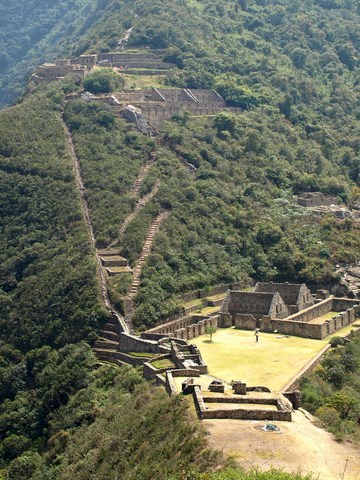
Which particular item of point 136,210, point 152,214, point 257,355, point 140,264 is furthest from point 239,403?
point 136,210

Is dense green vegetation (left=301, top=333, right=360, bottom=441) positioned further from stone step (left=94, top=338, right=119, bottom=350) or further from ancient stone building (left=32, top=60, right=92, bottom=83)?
ancient stone building (left=32, top=60, right=92, bottom=83)

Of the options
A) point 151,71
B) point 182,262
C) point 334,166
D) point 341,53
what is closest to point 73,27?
point 341,53

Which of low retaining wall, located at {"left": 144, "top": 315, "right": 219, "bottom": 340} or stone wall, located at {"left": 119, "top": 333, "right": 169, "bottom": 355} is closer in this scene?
stone wall, located at {"left": 119, "top": 333, "right": 169, "bottom": 355}

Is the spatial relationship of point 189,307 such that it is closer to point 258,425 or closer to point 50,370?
point 50,370

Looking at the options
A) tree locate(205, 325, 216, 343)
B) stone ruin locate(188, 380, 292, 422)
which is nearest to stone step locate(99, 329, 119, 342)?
tree locate(205, 325, 216, 343)

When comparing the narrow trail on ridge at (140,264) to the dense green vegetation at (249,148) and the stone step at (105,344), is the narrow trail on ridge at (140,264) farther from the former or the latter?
the stone step at (105,344)

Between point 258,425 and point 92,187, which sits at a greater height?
point 258,425
